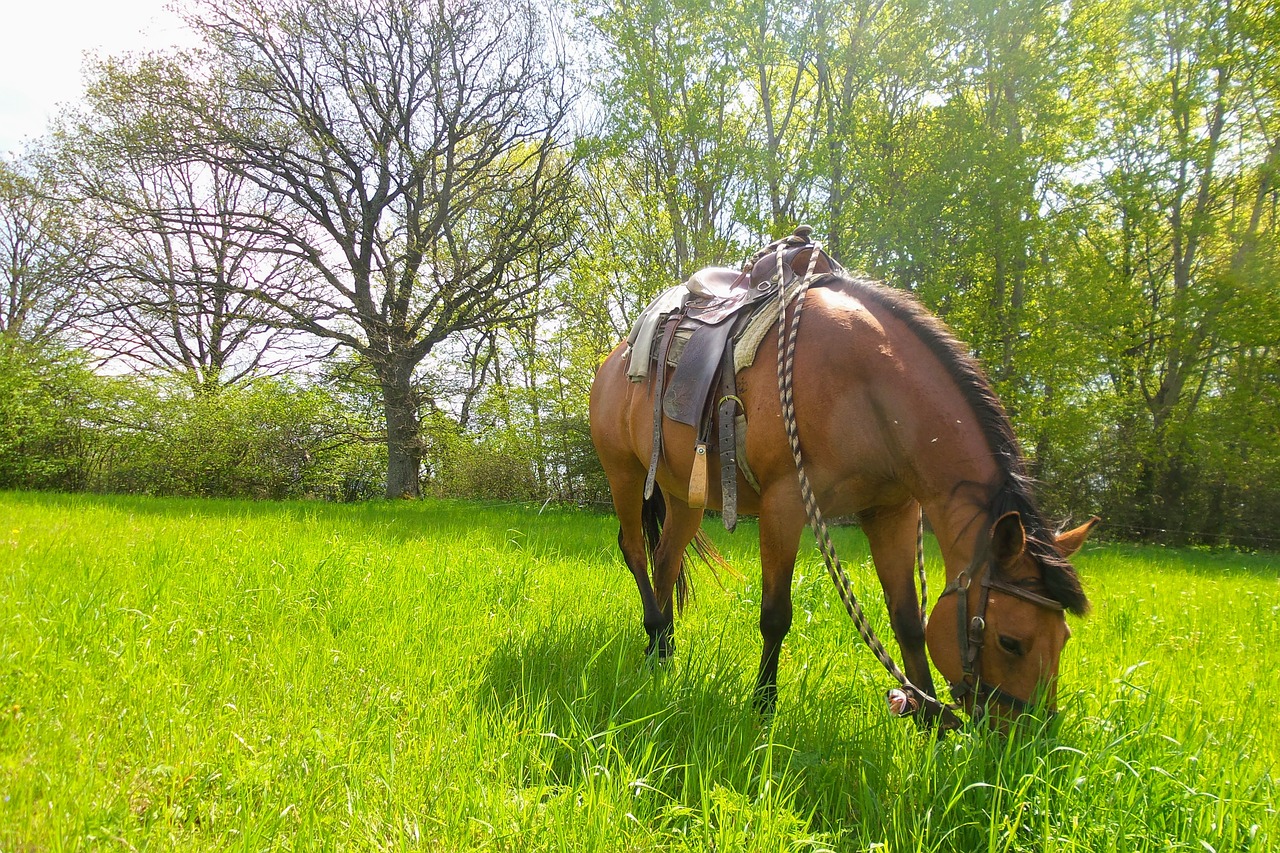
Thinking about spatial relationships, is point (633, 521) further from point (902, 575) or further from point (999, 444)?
point (999, 444)

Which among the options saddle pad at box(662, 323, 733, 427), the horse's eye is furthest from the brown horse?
saddle pad at box(662, 323, 733, 427)

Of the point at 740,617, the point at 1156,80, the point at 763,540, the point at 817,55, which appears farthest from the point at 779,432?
the point at 1156,80

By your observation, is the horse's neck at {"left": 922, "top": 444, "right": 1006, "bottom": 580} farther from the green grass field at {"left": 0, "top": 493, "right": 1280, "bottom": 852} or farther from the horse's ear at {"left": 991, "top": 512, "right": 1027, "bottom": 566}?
the green grass field at {"left": 0, "top": 493, "right": 1280, "bottom": 852}

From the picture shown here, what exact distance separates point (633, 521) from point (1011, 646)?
229 cm

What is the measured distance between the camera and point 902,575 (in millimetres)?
2367

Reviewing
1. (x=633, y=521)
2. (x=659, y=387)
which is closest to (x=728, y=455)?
(x=659, y=387)

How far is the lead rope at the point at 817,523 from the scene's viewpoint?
196 cm

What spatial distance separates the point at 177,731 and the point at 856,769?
2212 millimetres

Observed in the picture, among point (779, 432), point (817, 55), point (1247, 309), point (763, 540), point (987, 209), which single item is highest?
point (817, 55)

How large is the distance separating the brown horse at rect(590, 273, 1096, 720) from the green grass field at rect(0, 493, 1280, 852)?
0.25 meters

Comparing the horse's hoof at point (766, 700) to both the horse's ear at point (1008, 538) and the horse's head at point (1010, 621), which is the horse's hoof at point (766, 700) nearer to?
the horse's head at point (1010, 621)

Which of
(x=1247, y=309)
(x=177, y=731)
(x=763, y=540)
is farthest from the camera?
(x=1247, y=309)

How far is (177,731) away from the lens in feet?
5.87

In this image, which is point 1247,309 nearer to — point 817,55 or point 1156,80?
point 1156,80
